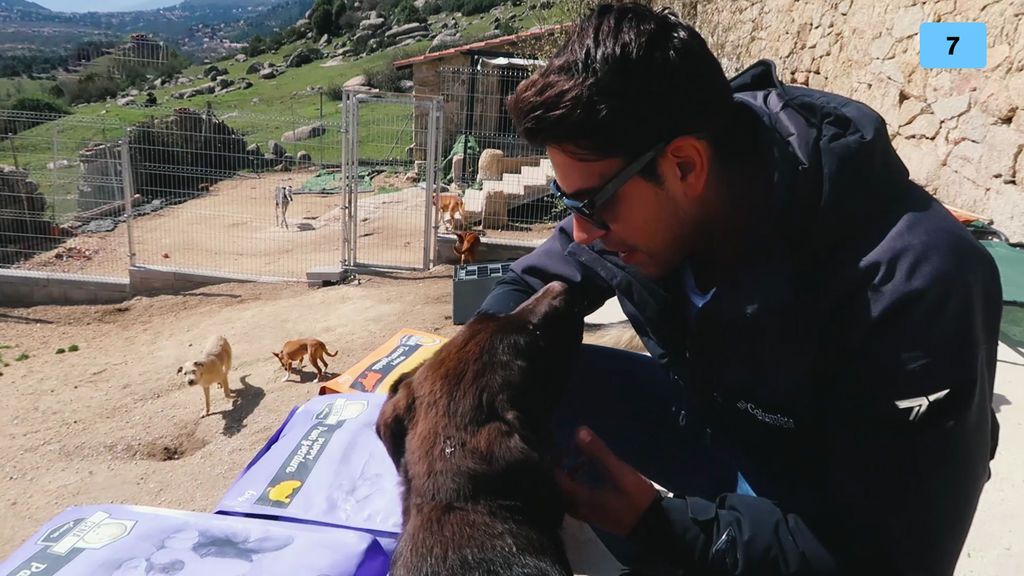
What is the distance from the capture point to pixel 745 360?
177 centimetres

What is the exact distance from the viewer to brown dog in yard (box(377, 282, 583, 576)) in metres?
1.73

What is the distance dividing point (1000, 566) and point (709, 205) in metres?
2.15

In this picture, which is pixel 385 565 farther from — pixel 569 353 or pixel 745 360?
pixel 745 360

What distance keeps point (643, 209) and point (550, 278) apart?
0.79 metres

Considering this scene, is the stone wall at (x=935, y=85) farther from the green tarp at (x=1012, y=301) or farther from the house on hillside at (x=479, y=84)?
the house on hillside at (x=479, y=84)

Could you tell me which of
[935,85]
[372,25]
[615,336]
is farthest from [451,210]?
[372,25]

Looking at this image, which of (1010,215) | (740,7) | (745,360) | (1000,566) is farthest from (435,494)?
(740,7)

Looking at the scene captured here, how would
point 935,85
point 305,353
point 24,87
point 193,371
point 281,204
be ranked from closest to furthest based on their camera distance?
point 193,371
point 305,353
point 935,85
point 281,204
point 24,87

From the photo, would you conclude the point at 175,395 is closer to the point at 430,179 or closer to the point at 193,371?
the point at 193,371

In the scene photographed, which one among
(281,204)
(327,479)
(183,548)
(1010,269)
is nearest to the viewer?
(183,548)

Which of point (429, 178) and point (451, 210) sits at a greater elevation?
point (429, 178)

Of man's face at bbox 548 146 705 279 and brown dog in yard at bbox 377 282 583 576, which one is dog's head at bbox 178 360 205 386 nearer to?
brown dog in yard at bbox 377 282 583 576

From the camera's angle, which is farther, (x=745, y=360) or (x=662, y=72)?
(x=745, y=360)

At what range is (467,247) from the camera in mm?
9273
